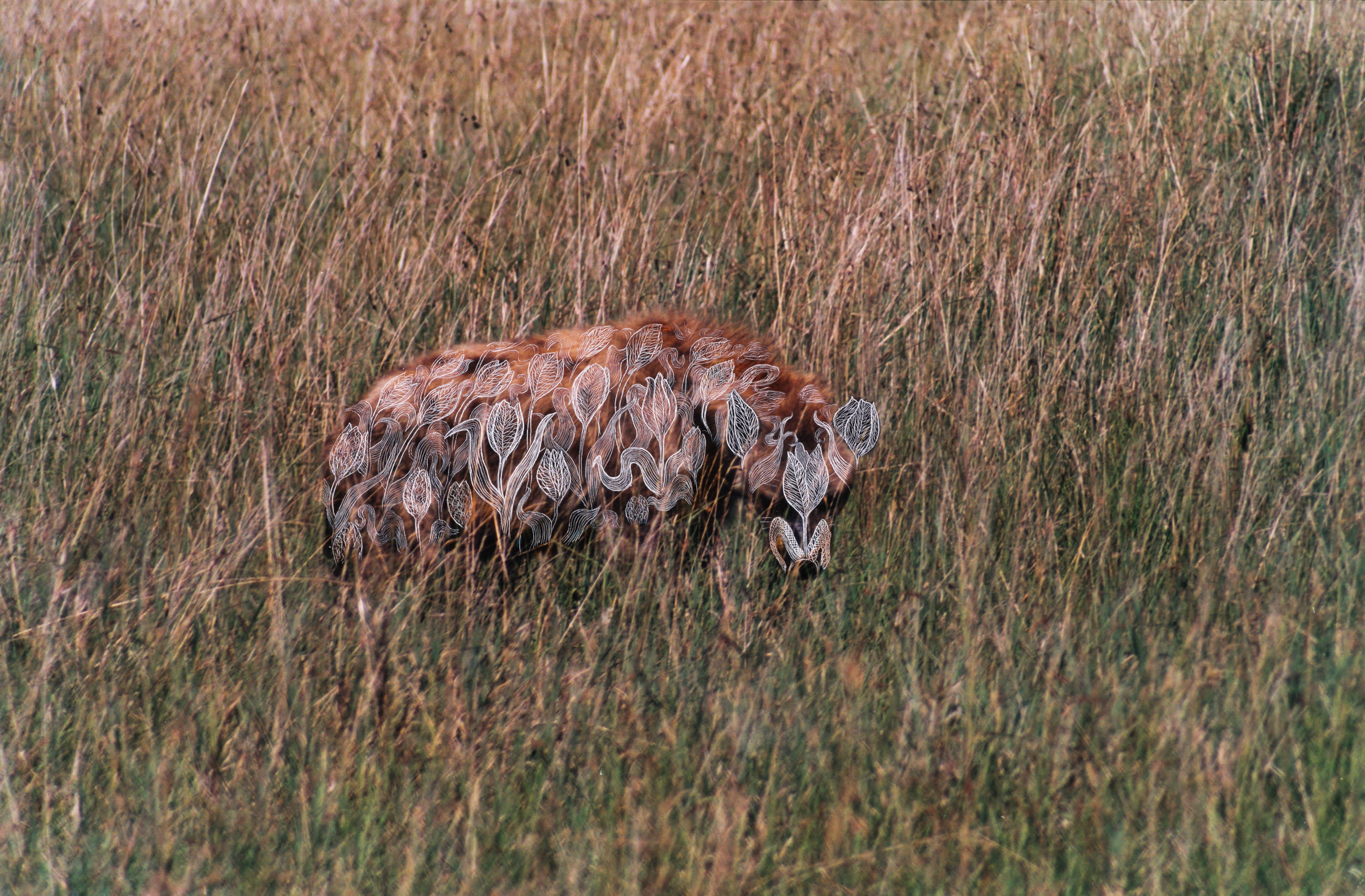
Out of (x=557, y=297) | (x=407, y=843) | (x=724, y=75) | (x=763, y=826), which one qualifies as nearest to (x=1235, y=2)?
(x=724, y=75)

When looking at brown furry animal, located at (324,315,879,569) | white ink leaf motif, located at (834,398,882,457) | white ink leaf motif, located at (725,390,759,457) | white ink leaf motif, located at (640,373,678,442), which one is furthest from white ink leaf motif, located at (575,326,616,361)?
white ink leaf motif, located at (834,398,882,457)

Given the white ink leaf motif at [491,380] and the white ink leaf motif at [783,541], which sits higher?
the white ink leaf motif at [491,380]

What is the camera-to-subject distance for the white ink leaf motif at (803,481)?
193 cm

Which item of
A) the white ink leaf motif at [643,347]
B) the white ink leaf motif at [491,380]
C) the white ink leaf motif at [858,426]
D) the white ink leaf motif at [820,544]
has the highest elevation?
the white ink leaf motif at [643,347]

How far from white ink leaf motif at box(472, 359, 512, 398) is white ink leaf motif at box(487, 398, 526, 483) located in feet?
0.12

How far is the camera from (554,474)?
180 cm

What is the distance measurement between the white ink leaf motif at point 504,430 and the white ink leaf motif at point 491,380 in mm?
37

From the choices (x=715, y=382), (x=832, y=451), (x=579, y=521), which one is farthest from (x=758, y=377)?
(x=579, y=521)

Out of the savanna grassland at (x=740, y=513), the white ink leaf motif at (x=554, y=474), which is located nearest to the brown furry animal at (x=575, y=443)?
the white ink leaf motif at (x=554, y=474)

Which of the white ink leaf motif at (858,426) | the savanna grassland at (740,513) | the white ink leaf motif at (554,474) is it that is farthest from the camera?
the white ink leaf motif at (858,426)

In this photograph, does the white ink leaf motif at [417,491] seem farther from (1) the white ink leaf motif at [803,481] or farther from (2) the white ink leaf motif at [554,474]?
(1) the white ink leaf motif at [803,481]

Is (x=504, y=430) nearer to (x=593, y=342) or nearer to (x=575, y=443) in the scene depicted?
(x=575, y=443)

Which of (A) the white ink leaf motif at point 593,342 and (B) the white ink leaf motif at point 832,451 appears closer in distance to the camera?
(A) the white ink leaf motif at point 593,342

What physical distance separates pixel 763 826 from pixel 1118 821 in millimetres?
502
